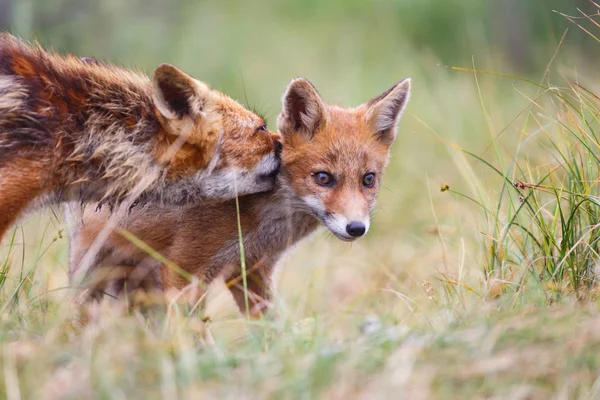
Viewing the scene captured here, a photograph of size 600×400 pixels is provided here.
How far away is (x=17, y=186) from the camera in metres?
3.99

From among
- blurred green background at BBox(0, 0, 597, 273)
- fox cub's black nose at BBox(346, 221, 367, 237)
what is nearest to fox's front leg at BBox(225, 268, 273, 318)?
fox cub's black nose at BBox(346, 221, 367, 237)

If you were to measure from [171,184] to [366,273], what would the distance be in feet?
9.99

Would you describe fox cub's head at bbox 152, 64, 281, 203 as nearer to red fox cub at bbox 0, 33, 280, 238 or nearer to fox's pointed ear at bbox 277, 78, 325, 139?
red fox cub at bbox 0, 33, 280, 238

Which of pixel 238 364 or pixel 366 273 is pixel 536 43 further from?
pixel 238 364

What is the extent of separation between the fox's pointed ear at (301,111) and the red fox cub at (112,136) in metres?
0.31

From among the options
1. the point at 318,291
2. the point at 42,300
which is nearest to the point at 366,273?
the point at 318,291

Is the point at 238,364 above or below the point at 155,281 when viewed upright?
above

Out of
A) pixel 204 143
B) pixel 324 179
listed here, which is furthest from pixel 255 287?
pixel 204 143

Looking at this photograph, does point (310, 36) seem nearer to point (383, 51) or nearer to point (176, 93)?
point (383, 51)

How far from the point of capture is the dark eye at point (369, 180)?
532 centimetres

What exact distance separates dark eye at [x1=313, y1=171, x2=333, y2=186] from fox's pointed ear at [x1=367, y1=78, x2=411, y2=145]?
25.9 inches

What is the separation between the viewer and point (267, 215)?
537cm

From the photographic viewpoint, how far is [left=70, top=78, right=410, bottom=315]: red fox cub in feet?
17.0

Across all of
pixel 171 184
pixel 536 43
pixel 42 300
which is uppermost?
pixel 536 43
